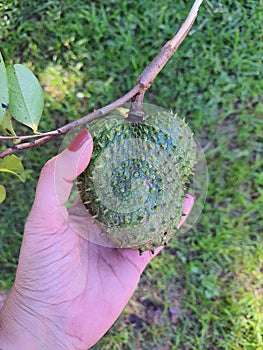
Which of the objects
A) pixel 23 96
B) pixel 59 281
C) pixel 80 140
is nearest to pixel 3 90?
pixel 23 96

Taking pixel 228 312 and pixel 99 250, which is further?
pixel 228 312

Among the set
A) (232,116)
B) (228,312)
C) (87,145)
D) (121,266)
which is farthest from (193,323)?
(87,145)

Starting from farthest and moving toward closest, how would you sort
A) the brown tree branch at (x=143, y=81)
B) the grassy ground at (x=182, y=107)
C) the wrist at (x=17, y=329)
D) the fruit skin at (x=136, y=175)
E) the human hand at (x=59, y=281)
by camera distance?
the grassy ground at (x=182, y=107) → the wrist at (x=17, y=329) → the human hand at (x=59, y=281) → the fruit skin at (x=136, y=175) → the brown tree branch at (x=143, y=81)

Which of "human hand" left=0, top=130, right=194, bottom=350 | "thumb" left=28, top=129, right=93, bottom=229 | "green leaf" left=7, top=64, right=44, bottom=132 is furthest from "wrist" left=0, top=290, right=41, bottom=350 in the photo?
"green leaf" left=7, top=64, right=44, bottom=132

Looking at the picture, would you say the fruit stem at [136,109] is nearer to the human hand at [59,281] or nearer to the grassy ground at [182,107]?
the human hand at [59,281]

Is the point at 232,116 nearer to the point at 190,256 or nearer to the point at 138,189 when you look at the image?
the point at 190,256

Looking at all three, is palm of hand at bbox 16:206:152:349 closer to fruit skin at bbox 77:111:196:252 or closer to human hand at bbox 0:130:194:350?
human hand at bbox 0:130:194:350

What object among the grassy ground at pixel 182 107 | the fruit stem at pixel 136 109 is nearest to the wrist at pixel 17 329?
the grassy ground at pixel 182 107

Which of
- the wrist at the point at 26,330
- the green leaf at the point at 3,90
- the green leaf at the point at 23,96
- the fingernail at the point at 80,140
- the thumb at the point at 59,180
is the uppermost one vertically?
the green leaf at the point at 3,90
